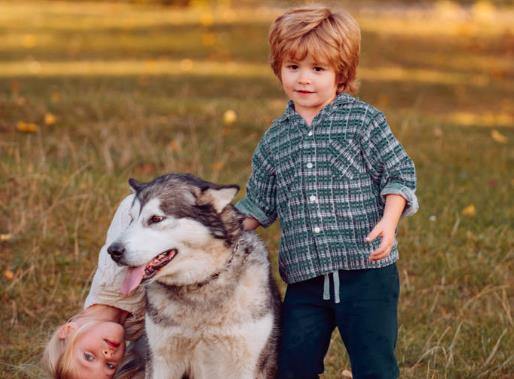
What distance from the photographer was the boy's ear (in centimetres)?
458

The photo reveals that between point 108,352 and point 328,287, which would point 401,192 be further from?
point 108,352

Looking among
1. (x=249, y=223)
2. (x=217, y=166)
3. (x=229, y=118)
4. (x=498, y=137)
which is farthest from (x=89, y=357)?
(x=498, y=137)

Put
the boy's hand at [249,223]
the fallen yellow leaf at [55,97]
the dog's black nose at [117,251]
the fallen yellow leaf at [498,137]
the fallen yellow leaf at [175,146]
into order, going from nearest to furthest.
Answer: the dog's black nose at [117,251], the boy's hand at [249,223], the fallen yellow leaf at [175,146], the fallen yellow leaf at [498,137], the fallen yellow leaf at [55,97]

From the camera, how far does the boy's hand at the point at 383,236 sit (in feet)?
12.7

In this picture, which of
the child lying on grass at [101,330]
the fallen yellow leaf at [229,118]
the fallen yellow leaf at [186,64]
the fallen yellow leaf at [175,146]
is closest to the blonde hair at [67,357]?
the child lying on grass at [101,330]

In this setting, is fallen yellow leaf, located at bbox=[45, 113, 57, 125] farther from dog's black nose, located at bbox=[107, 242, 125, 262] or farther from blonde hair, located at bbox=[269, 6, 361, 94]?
dog's black nose, located at bbox=[107, 242, 125, 262]

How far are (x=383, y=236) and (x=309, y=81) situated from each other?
73 centimetres

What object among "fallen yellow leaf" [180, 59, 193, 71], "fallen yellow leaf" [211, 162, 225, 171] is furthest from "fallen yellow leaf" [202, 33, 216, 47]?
"fallen yellow leaf" [211, 162, 225, 171]

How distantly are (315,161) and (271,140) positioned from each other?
0.26 m

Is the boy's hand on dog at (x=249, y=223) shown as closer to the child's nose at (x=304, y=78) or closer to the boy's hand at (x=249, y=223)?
the boy's hand at (x=249, y=223)

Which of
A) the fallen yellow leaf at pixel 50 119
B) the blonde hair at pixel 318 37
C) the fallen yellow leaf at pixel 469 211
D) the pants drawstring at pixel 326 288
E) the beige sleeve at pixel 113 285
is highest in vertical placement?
the blonde hair at pixel 318 37

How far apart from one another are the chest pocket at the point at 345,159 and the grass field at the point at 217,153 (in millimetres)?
1474

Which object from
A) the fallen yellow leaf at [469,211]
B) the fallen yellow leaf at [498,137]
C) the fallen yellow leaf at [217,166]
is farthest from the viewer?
the fallen yellow leaf at [498,137]

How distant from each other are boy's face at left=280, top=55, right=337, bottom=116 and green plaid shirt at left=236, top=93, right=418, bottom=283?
0.06m
